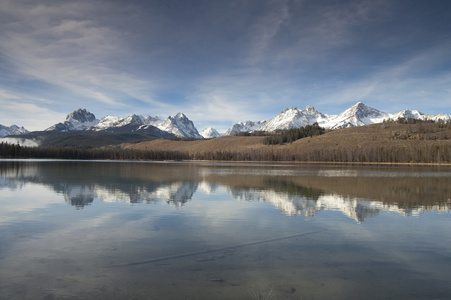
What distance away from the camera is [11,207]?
873 inches

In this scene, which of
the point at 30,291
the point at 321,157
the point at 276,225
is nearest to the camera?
the point at 30,291

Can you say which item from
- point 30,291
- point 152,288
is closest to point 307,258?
point 152,288

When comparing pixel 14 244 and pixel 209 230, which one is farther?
pixel 209 230

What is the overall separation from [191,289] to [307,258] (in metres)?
5.03

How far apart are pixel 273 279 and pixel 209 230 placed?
6.85 m

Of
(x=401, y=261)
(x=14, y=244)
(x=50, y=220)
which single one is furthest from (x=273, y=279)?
(x=50, y=220)

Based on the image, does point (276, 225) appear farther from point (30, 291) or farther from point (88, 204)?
point (88, 204)

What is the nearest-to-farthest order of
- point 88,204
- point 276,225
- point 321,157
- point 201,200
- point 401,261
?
point 401,261 → point 276,225 → point 88,204 → point 201,200 → point 321,157

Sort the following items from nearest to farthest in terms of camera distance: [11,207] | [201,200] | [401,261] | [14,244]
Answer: [401,261] → [14,244] → [11,207] → [201,200]

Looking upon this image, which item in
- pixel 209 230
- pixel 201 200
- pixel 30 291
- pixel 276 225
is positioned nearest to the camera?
pixel 30 291

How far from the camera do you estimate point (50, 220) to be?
60.4 ft

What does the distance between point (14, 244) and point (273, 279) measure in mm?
11162

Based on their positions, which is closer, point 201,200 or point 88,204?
point 88,204

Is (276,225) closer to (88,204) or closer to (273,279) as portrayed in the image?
(273,279)
